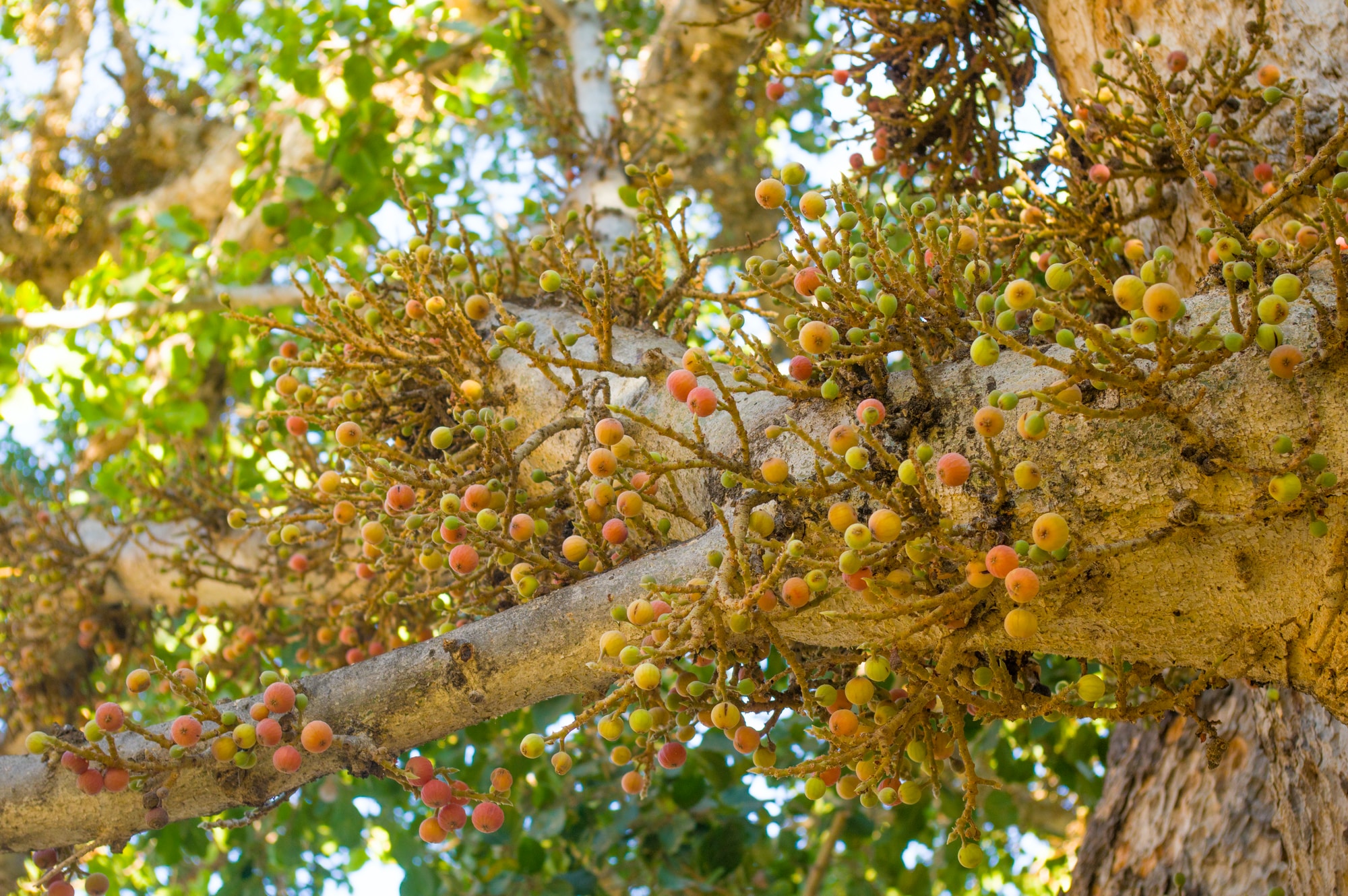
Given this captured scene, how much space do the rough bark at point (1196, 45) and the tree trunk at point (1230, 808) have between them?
3.31 ft

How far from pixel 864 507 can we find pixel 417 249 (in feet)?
3.50

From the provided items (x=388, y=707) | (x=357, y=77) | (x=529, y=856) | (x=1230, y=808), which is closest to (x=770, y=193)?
(x=388, y=707)

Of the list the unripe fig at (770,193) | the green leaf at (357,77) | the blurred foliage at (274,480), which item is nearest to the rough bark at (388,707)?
the unripe fig at (770,193)

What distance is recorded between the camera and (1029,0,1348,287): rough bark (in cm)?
185

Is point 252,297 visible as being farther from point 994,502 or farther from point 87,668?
point 994,502

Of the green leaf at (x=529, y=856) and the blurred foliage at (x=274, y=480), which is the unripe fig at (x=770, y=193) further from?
the green leaf at (x=529, y=856)

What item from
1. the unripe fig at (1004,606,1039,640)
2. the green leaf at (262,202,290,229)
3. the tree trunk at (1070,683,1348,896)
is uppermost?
the green leaf at (262,202,290,229)

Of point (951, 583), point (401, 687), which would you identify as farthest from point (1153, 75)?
point (401, 687)

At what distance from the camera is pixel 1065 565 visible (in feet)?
3.74

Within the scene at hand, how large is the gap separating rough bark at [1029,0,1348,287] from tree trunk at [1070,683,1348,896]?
101cm

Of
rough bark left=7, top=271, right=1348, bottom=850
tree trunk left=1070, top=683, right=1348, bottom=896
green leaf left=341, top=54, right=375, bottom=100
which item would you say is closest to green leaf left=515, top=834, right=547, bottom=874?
tree trunk left=1070, top=683, right=1348, bottom=896

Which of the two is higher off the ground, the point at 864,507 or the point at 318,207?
the point at 318,207

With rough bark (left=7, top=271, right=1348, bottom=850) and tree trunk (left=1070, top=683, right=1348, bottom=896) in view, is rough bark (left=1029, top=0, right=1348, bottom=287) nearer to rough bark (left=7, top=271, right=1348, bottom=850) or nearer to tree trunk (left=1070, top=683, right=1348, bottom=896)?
rough bark (left=7, top=271, right=1348, bottom=850)

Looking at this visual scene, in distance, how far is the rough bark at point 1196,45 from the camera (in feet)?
6.08
